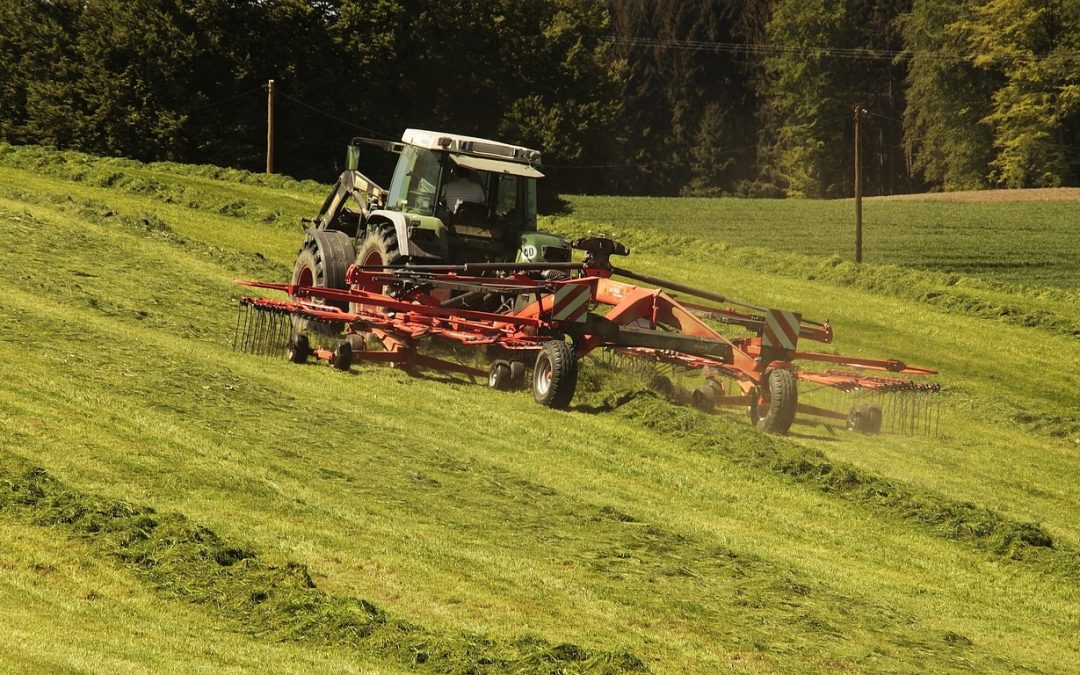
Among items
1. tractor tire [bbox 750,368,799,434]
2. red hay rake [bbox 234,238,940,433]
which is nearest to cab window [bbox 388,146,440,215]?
red hay rake [bbox 234,238,940,433]

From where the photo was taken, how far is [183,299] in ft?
56.5

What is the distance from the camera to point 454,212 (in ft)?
51.4

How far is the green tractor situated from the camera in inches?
604

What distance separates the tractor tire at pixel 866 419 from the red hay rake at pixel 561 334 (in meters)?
0.01

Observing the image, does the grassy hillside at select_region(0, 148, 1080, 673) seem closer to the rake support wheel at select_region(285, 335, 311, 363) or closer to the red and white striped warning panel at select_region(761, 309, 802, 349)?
the rake support wheel at select_region(285, 335, 311, 363)

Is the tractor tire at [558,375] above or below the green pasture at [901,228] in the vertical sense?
below

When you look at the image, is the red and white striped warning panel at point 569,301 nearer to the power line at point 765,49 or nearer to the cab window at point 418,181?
the cab window at point 418,181

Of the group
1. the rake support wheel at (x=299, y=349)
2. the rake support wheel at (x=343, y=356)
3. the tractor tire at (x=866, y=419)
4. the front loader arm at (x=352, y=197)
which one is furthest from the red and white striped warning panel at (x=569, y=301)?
the front loader arm at (x=352, y=197)

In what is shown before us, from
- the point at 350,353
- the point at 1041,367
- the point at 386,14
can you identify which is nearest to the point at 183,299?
the point at 350,353

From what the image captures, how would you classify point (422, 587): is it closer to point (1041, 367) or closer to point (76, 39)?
point (1041, 367)

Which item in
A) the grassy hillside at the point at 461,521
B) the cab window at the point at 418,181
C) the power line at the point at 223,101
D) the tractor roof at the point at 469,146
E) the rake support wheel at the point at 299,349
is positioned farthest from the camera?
the power line at the point at 223,101

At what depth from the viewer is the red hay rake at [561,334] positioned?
45.0 feet

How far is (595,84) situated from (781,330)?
156 ft

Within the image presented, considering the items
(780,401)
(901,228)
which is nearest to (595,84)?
(901,228)
